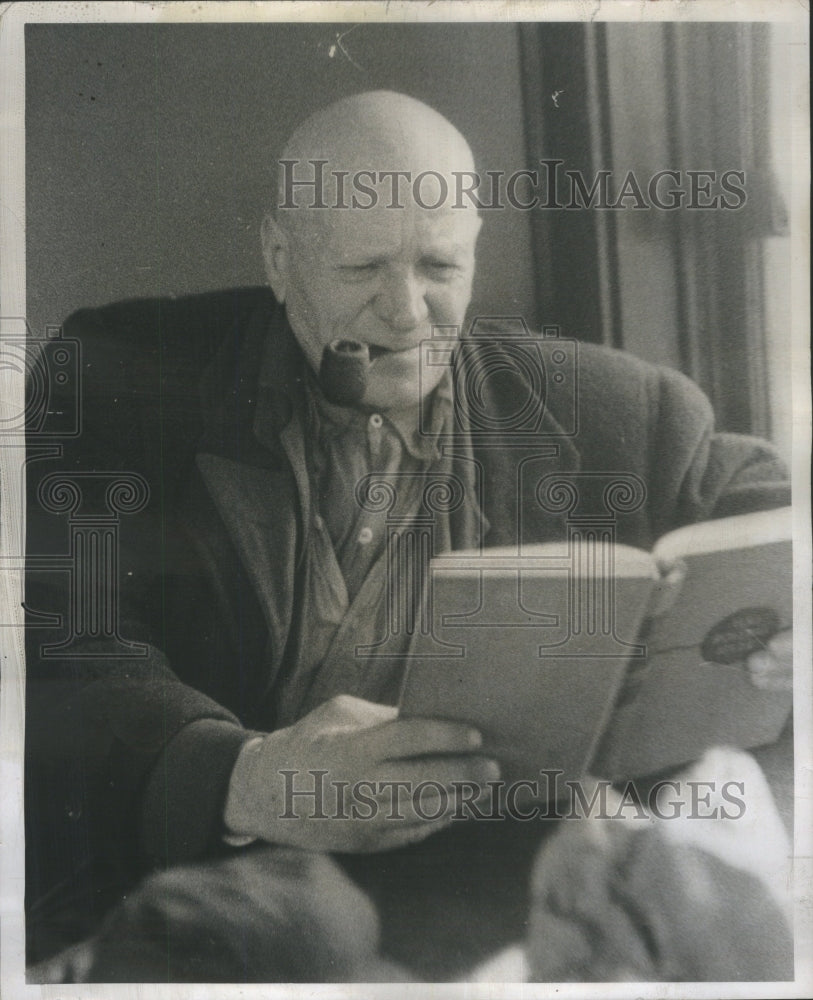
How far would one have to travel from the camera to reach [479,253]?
203 cm

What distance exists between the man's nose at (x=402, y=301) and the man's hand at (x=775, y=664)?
105cm

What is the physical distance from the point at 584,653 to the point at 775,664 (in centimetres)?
43

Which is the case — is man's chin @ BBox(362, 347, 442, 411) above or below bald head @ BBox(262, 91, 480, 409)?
below

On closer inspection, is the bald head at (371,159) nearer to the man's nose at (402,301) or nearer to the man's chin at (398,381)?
the man's nose at (402,301)

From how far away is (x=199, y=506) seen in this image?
2031 millimetres

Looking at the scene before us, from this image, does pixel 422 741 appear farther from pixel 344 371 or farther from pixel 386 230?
pixel 386 230

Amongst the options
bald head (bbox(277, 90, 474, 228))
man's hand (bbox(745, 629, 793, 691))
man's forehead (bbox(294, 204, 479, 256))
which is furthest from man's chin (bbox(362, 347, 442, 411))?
man's hand (bbox(745, 629, 793, 691))

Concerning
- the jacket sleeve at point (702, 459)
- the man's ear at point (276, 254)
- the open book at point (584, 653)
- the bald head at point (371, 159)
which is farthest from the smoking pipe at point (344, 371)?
the jacket sleeve at point (702, 459)

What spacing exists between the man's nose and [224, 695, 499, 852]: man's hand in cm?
84

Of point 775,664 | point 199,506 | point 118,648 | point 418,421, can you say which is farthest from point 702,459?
point 118,648

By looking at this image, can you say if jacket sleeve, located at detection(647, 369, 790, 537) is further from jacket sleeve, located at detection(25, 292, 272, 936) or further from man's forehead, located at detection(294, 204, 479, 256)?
jacket sleeve, located at detection(25, 292, 272, 936)

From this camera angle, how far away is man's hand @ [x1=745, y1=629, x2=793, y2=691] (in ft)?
6.64

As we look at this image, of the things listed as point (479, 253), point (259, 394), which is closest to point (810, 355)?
point (479, 253)

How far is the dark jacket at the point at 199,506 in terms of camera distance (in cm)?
202
